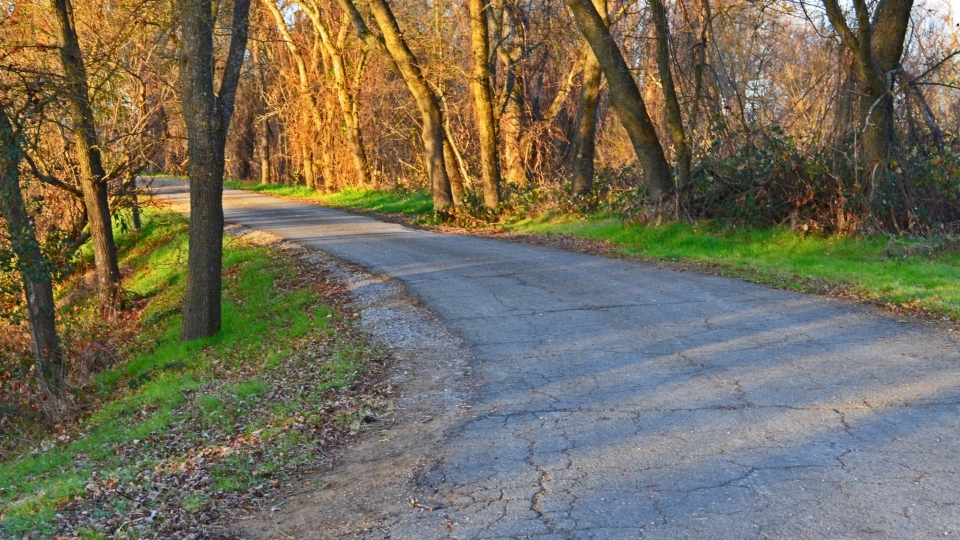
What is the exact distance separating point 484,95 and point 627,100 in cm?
531

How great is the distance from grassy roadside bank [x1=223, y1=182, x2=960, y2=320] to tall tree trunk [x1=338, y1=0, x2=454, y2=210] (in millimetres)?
3948

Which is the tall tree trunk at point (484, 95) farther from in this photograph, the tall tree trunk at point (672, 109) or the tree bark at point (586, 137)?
the tall tree trunk at point (672, 109)

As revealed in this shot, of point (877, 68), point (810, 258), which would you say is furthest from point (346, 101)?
point (810, 258)

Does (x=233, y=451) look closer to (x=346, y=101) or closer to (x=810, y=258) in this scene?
(x=810, y=258)

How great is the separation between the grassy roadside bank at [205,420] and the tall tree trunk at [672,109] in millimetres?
7332

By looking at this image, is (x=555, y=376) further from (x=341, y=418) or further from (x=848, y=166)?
(x=848, y=166)

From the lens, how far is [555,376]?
26.0 ft

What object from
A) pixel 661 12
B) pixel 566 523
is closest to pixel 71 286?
pixel 661 12

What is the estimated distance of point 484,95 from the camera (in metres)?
21.7

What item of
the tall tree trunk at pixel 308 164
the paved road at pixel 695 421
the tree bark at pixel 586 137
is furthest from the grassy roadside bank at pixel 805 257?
the tall tree trunk at pixel 308 164

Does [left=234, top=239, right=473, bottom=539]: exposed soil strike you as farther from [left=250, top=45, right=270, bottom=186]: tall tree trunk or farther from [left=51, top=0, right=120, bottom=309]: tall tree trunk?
[left=250, top=45, right=270, bottom=186]: tall tree trunk

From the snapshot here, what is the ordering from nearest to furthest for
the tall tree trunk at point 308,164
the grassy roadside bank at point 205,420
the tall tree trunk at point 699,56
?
the grassy roadside bank at point 205,420, the tall tree trunk at point 699,56, the tall tree trunk at point 308,164

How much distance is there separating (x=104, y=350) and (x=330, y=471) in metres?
10.8

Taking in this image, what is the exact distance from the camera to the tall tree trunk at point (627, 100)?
56.2 feet
